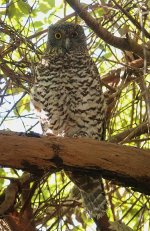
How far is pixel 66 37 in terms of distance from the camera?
11.6 feet

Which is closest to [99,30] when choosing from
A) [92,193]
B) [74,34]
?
[74,34]

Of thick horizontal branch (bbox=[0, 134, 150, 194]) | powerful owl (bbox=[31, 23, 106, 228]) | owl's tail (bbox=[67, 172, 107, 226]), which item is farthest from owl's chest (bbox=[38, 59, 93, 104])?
thick horizontal branch (bbox=[0, 134, 150, 194])

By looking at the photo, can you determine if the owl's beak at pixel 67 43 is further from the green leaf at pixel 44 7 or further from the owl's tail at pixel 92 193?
the owl's tail at pixel 92 193

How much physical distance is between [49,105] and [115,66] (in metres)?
0.76

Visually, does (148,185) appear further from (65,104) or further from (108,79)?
(108,79)

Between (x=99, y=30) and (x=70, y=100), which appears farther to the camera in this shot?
Result: (x=70, y=100)

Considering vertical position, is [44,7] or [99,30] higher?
[44,7]

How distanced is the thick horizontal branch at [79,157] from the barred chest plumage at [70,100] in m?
0.93

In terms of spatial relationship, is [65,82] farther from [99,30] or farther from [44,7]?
[44,7]

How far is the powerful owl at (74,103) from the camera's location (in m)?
2.94

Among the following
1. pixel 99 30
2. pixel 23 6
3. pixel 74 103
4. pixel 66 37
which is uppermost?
pixel 66 37

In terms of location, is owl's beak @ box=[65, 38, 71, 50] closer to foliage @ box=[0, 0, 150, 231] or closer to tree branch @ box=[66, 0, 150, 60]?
foliage @ box=[0, 0, 150, 231]

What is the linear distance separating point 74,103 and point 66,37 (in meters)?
0.80

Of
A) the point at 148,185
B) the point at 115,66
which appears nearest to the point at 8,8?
the point at 115,66
